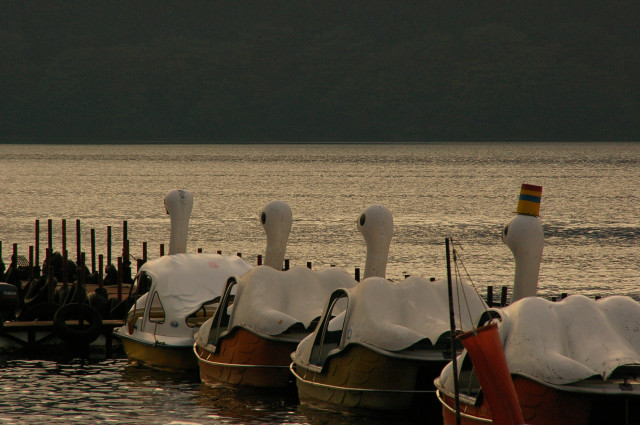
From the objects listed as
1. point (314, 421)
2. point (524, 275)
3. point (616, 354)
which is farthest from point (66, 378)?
point (616, 354)

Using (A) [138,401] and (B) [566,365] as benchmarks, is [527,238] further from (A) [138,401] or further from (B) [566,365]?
(A) [138,401]

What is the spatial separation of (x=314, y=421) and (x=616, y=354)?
7.69m

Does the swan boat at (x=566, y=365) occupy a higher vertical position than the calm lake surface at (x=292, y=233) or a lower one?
higher

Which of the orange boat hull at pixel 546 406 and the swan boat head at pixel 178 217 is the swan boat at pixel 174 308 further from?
the orange boat hull at pixel 546 406

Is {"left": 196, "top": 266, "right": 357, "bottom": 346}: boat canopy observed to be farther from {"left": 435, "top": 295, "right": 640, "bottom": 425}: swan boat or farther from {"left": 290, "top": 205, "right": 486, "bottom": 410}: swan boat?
{"left": 435, "top": 295, "right": 640, "bottom": 425}: swan boat

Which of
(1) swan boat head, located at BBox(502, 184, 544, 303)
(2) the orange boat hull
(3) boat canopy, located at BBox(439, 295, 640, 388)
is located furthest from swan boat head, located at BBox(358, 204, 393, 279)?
(2) the orange boat hull

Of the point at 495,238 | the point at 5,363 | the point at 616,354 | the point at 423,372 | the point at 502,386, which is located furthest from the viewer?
the point at 495,238

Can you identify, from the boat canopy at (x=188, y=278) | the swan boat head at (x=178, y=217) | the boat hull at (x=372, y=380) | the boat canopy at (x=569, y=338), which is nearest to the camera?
the boat canopy at (x=569, y=338)

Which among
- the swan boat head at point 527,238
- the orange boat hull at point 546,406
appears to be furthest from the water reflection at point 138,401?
the orange boat hull at point 546,406

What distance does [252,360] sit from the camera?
26188mm

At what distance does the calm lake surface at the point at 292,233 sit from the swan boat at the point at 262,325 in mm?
554

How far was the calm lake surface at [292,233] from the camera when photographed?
87.0 ft

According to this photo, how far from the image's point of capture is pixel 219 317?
27578mm

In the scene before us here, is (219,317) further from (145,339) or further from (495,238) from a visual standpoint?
(495,238)
